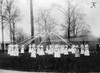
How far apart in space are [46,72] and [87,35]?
1250 inches

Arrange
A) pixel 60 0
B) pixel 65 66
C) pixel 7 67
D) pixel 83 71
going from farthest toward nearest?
pixel 60 0 → pixel 7 67 → pixel 65 66 → pixel 83 71

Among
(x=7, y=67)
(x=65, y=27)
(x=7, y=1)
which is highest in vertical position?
(x=7, y=1)

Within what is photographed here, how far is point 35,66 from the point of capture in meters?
13.5

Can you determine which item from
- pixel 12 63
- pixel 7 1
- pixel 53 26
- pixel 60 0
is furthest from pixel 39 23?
pixel 12 63

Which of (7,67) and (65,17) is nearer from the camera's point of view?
(7,67)

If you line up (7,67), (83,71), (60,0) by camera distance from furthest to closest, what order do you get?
(60,0) < (7,67) < (83,71)

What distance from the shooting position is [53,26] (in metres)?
41.5

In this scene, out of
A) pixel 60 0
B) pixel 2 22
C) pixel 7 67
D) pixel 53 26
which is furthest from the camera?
pixel 53 26

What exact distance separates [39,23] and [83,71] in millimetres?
32155

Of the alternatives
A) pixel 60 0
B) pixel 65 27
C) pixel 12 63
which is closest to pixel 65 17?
pixel 65 27

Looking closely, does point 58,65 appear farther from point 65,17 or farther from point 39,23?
point 39,23

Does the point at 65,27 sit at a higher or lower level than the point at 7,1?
lower

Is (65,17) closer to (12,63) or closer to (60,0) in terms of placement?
(60,0)

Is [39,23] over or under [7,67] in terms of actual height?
over
